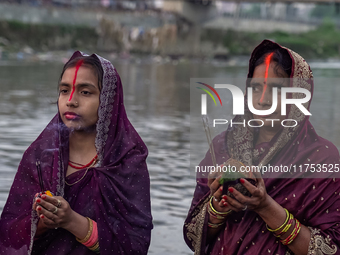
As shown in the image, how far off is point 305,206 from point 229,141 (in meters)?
0.35

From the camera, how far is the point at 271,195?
7.13 feet

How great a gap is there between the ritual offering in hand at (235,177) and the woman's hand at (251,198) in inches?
0.6

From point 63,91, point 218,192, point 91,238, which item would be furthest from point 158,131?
point 218,192

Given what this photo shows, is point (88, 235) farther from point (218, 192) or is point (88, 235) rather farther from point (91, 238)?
point (218, 192)

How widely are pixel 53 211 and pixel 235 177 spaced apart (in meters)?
0.62

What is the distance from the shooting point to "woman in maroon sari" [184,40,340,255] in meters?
2.11

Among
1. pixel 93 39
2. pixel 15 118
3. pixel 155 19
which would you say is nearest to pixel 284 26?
pixel 155 19

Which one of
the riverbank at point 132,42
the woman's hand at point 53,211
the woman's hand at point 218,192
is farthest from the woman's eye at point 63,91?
the riverbank at point 132,42

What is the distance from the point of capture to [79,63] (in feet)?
7.86

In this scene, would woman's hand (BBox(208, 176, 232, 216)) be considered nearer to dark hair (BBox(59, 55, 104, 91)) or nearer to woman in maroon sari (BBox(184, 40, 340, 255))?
woman in maroon sari (BBox(184, 40, 340, 255))

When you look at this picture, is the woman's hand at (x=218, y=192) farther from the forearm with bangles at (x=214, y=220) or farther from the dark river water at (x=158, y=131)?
the dark river water at (x=158, y=131)

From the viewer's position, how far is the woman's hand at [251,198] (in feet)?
6.51

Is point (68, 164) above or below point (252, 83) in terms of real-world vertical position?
below

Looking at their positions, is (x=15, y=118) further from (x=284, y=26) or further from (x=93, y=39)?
(x=284, y=26)
